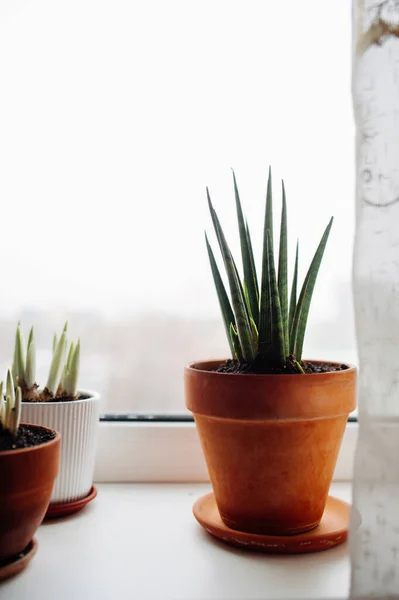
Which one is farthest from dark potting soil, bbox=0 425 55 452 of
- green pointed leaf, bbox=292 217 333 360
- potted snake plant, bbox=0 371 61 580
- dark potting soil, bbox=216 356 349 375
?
green pointed leaf, bbox=292 217 333 360

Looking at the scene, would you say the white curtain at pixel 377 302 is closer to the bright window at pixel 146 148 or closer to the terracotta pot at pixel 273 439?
the terracotta pot at pixel 273 439

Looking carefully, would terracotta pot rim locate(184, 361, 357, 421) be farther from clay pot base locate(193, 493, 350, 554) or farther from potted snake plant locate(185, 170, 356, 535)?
clay pot base locate(193, 493, 350, 554)

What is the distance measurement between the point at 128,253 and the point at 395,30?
534 millimetres

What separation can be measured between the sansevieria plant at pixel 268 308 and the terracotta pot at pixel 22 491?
264 mm

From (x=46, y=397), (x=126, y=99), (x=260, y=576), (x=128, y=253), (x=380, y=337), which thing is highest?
(x=126, y=99)

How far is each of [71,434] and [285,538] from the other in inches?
12.4

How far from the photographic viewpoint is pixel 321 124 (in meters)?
0.93

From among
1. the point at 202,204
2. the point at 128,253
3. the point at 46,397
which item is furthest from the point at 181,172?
the point at 46,397

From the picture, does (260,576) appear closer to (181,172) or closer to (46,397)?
(46,397)

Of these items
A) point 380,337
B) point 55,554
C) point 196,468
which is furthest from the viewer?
point 196,468

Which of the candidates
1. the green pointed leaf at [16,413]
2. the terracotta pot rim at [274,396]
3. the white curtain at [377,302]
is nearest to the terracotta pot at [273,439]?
the terracotta pot rim at [274,396]

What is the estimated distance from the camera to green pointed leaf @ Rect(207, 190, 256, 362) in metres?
0.67

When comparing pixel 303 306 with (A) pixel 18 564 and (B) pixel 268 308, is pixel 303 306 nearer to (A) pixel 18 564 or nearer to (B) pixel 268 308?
(B) pixel 268 308

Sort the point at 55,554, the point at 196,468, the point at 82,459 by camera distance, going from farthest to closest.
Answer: the point at 196,468 < the point at 82,459 < the point at 55,554
